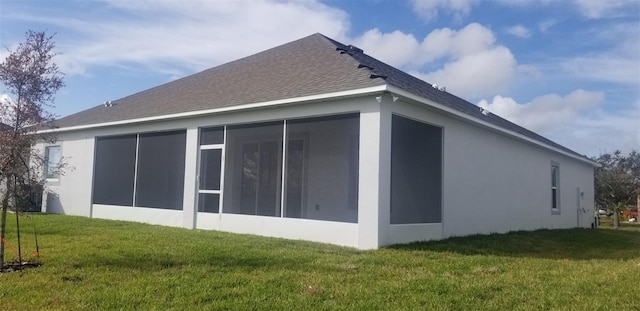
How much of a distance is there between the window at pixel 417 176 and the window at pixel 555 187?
8.83 metres

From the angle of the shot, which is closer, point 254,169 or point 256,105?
point 256,105

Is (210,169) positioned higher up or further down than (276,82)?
further down

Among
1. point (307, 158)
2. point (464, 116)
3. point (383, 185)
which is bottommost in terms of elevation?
point (383, 185)

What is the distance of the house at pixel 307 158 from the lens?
31.7 feet

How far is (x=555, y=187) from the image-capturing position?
18.3 m

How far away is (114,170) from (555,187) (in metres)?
15.5

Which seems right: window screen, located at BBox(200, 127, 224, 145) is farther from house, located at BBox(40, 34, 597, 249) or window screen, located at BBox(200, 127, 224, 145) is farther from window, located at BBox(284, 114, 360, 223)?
window, located at BBox(284, 114, 360, 223)

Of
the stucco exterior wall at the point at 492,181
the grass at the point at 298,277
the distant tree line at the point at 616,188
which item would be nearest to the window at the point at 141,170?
the grass at the point at 298,277

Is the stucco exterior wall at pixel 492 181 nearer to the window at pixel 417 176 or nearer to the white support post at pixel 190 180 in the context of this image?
the window at pixel 417 176

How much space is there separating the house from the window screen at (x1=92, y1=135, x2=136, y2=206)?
0.14 ft

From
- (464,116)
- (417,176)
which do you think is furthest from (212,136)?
(464,116)

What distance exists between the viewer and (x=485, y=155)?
13180 mm

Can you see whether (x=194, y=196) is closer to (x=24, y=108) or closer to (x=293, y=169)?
(x=293, y=169)

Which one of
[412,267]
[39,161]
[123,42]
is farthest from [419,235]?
[123,42]
